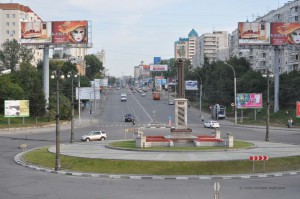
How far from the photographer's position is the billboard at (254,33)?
90062mm

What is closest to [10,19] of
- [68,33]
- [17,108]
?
[68,33]

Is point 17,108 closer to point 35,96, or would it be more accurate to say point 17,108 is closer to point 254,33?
point 35,96

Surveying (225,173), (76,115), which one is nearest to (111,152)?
(225,173)

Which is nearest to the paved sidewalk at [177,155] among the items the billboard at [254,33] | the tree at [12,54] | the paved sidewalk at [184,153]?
the paved sidewalk at [184,153]

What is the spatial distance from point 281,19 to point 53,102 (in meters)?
77.2

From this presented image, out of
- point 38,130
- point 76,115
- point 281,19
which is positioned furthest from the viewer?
point 281,19

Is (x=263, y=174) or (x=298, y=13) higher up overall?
(x=298, y=13)

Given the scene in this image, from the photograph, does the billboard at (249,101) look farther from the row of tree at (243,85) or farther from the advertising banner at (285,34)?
the advertising banner at (285,34)

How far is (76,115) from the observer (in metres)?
105

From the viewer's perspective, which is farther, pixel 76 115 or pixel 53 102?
pixel 76 115

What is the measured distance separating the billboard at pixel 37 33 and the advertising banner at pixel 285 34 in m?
43.5

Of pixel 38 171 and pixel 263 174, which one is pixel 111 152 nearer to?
pixel 38 171

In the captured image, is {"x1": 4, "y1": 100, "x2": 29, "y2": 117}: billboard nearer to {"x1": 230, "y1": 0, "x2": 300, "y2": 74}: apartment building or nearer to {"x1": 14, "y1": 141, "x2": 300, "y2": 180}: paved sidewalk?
{"x1": 14, "y1": 141, "x2": 300, "y2": 180}: paved sidewalk

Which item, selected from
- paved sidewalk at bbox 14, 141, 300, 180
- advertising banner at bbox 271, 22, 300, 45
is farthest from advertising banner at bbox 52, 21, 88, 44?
paved sidewalk at bbox 14, 141, 300, 180
